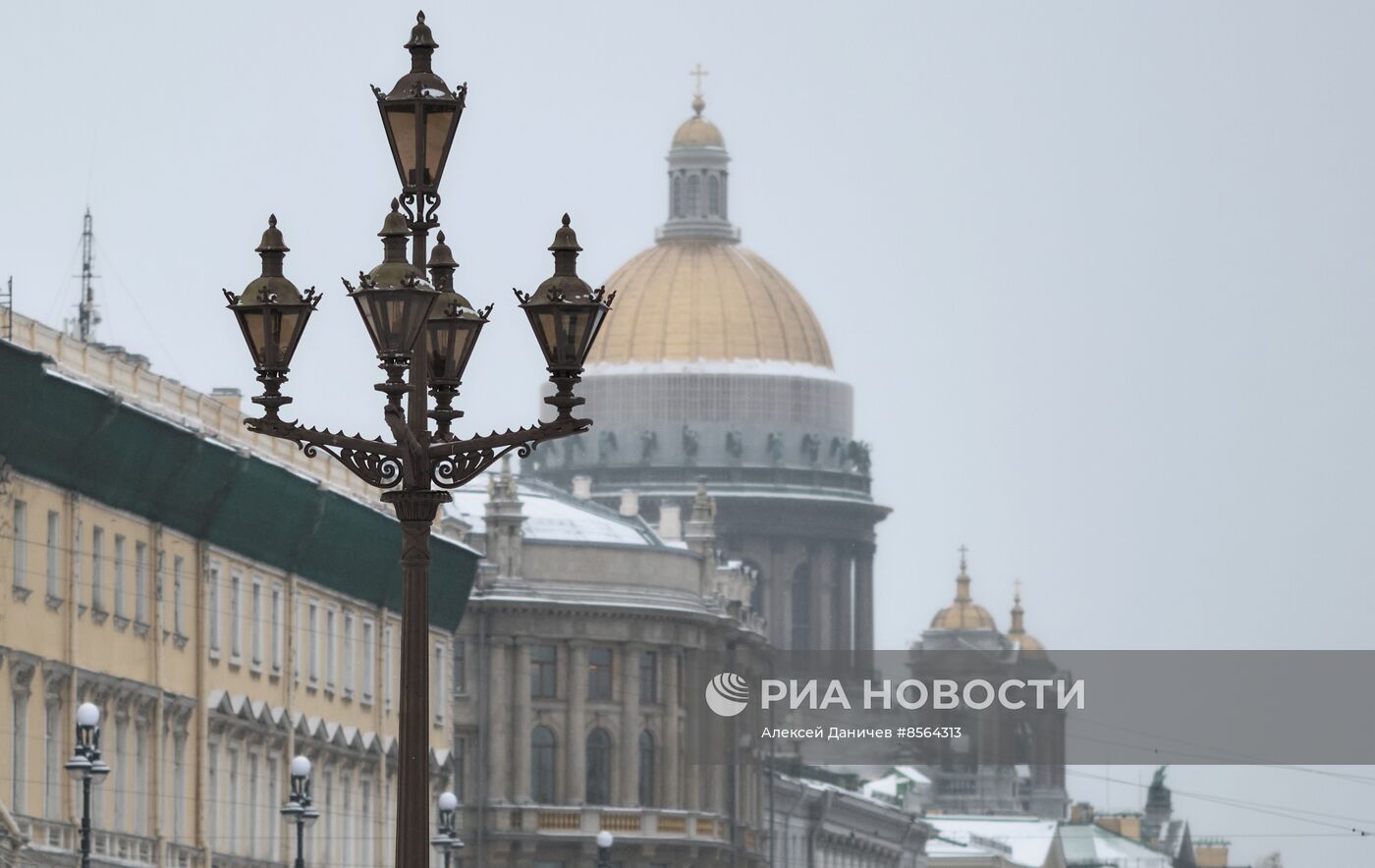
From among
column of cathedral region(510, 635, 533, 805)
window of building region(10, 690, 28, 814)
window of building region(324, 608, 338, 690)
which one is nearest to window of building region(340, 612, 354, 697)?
window of building region(324, 608, 338, 690)

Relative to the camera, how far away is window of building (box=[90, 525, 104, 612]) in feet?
242

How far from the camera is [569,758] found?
466 feet

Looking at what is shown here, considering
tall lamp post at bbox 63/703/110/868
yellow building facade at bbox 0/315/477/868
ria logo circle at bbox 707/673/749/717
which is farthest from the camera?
ria logo circle at bbox 707/673/749/717

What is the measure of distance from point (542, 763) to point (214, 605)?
61.2 meters

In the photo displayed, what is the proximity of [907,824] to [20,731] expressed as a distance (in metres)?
117

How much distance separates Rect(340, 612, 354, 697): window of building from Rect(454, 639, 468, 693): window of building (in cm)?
4358

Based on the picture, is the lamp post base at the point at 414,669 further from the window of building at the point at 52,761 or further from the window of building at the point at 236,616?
the window of building at the point at 236,616

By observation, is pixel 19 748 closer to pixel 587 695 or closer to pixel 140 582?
pixel 140 582

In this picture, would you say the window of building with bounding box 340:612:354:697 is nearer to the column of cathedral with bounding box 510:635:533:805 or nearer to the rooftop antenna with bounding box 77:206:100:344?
the rooftop antenna with bounding box 77:206:100:344

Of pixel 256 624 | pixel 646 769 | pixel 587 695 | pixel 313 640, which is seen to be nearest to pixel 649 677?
pixel 646 769

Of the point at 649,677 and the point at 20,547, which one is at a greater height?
the point at 649,677

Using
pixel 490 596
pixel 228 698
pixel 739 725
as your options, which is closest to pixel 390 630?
pixel 228 698

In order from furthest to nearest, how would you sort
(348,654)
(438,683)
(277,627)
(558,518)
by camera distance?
(558,518) < (438,683) < (348,654) < (277,627)

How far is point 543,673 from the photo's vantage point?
5600 inches
